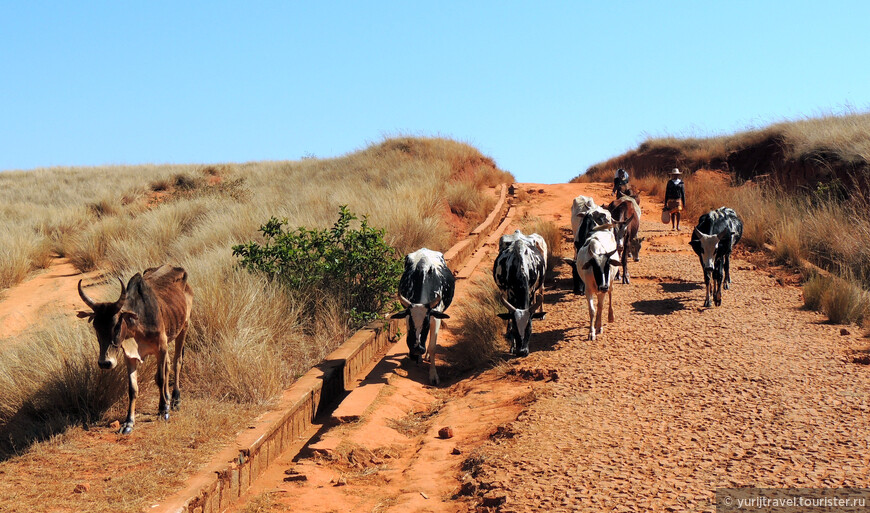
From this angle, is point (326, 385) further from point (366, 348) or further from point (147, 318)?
point (147, 318)

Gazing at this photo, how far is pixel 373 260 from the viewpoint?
35.1 ft

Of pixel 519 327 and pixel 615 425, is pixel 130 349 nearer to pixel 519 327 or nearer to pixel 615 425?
pixel 615 425

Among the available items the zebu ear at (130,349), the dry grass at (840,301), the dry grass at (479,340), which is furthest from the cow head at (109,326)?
the dry grass at (840,301)

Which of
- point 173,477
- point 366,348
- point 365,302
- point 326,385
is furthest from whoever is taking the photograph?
point 365,302

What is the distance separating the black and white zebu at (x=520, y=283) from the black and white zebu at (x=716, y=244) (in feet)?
8.46

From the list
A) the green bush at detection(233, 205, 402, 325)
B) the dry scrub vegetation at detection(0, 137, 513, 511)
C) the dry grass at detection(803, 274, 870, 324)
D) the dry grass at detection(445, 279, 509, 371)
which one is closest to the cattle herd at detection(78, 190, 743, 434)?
the dry grass at detection(445, 279, 509, 371)

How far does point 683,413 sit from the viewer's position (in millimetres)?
6133

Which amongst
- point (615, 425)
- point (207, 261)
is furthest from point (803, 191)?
point (615, 425)

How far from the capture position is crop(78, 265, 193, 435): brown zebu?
232 inches

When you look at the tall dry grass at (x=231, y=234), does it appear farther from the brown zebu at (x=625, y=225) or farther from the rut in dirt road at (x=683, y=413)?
the brown zebu at (x=625, y=225)

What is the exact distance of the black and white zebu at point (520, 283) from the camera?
847 centimetres

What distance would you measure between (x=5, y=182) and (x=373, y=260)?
32.7 meters

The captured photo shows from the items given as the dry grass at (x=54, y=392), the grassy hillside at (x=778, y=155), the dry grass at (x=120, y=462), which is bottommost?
the dry grass at (x=120, y=462)

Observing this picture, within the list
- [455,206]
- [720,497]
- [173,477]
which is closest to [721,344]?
[720,497]
